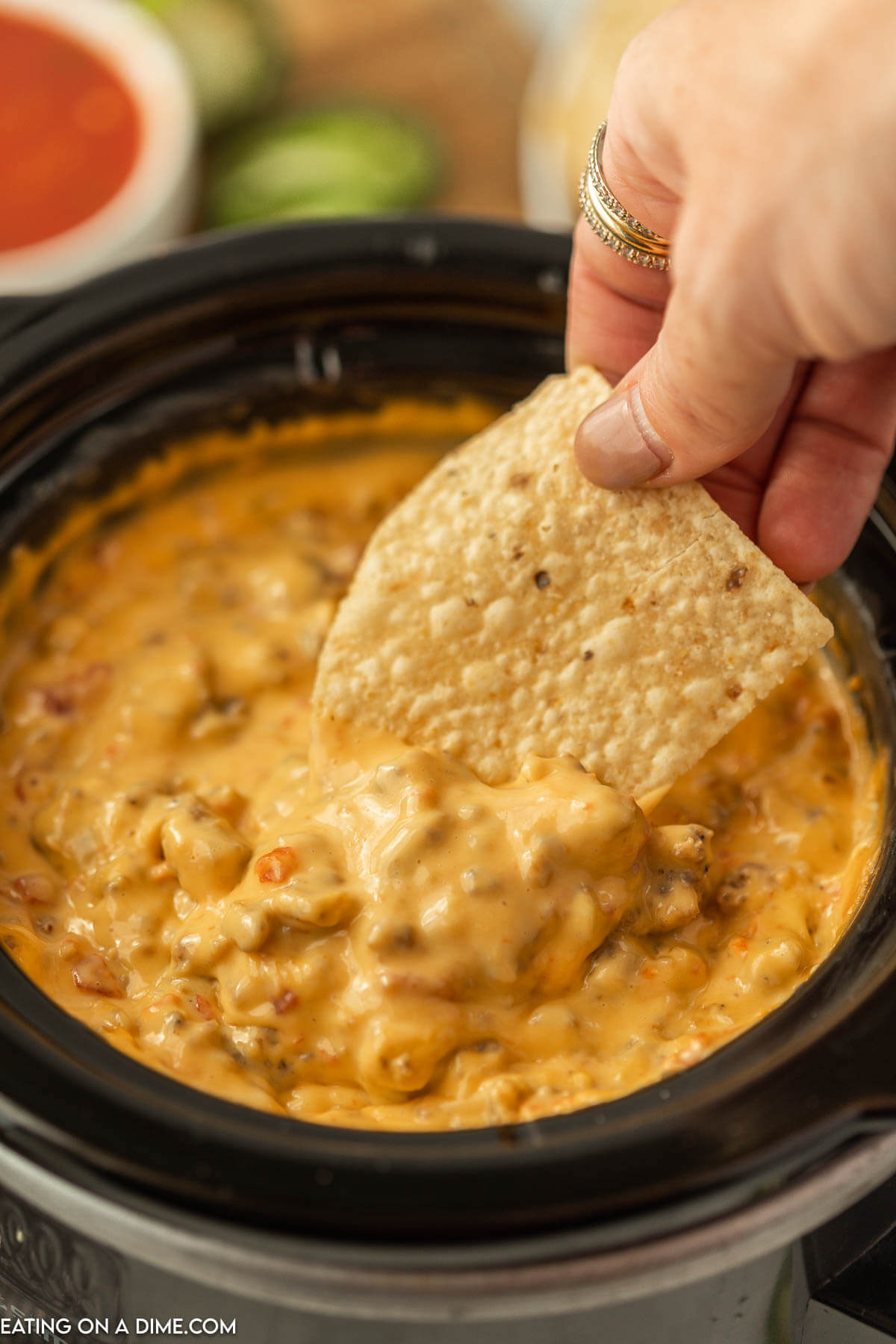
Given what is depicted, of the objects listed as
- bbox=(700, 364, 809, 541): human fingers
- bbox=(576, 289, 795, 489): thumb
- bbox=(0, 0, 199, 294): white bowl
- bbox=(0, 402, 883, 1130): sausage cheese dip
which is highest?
bbox=(576, 289, 795, 489): thumb

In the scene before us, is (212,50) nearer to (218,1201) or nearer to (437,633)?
(437,633)

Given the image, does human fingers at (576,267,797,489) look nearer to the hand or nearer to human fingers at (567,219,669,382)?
the hand

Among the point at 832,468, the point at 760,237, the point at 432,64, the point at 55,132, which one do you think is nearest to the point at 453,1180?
the point at 760,237

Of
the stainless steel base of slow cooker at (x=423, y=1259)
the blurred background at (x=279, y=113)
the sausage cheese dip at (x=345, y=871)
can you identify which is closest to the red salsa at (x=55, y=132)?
the blurred background at (x=279, y=113)

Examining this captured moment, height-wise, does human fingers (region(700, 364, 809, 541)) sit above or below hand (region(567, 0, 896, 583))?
below

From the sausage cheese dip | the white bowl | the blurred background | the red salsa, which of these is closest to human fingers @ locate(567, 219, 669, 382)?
the sausage cheese dip

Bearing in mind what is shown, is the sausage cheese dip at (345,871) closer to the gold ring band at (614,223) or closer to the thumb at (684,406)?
the thumb at (684,406)
